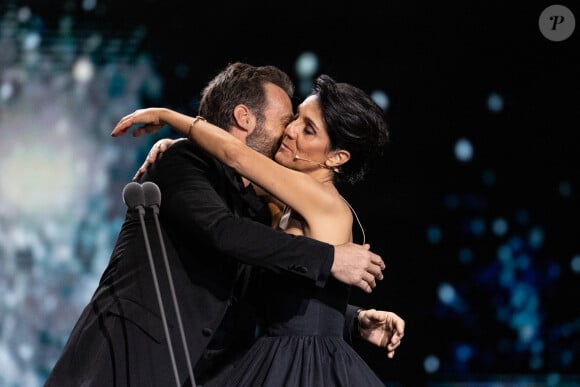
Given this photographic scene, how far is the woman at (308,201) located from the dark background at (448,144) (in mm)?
1420

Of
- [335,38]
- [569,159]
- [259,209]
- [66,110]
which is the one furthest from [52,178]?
[569,159]

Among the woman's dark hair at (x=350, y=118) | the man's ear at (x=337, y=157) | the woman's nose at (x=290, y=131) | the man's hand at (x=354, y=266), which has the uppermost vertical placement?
the woman's dark hair at (x=350, y=118)

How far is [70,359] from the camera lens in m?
1.74

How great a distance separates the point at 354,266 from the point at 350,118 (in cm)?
36

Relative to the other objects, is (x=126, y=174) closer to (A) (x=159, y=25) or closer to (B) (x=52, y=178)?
(B) (x=52, y=178)

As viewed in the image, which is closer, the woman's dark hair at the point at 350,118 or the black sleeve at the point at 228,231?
the black sleeve at the point at 228,231

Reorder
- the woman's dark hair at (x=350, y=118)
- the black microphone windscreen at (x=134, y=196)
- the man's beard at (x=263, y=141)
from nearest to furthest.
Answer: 1. the black microphone windscreen at (x=134, y=196)
2. the woman's dark hair at (x=350, y=118)
3. the man's beard at (x=263, y=141)

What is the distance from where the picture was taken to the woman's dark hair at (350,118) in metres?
1.86

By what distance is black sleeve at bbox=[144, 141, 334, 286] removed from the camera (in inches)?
64.4

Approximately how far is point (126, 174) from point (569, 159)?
67.5 inches

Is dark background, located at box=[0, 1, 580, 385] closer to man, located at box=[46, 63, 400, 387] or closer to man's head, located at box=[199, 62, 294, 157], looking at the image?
man's head, located at box=[199, 62, 294, 157]

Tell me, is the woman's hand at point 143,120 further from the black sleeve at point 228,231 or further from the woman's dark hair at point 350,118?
the woman's dark hair at point 350,118

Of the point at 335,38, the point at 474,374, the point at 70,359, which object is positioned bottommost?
the point at 474,374

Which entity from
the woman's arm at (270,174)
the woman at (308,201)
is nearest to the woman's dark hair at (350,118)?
the woman at (308,201)
